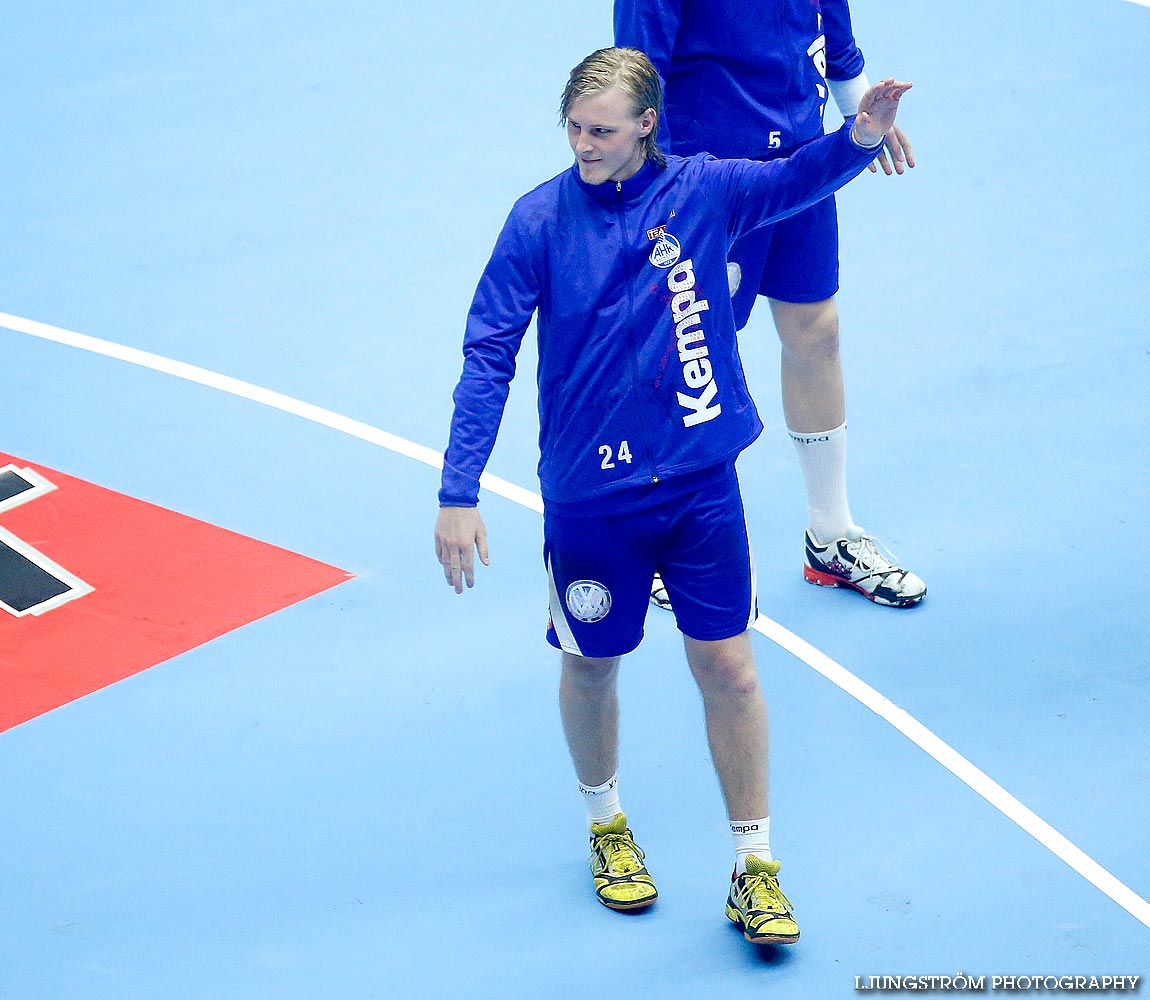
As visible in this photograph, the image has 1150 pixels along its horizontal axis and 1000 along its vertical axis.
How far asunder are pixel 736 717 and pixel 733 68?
224 cm

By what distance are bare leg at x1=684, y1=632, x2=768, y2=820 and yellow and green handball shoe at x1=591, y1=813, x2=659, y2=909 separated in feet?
1.21

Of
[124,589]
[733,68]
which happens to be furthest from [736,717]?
[124,589]

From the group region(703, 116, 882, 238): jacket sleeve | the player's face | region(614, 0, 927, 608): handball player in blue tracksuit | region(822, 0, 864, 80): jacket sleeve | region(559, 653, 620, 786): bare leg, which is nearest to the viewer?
the player's face

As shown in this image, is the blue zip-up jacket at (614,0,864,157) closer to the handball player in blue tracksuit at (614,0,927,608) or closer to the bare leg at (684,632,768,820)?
the handball player in blue tracksuit at (614,0,927,608)

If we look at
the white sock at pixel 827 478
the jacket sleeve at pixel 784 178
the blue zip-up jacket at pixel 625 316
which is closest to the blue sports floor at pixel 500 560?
the white sock at pixel 827 478

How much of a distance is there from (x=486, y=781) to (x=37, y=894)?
4.50 feet

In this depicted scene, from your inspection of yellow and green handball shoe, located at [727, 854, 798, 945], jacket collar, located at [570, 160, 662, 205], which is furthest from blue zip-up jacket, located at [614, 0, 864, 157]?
yellow and green handball shoe, located at [727, 854, 798, 945]

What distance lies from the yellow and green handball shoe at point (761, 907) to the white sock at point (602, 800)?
42 centimetres

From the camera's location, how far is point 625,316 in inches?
159

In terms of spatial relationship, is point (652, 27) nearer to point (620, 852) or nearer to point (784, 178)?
point (784, 178)

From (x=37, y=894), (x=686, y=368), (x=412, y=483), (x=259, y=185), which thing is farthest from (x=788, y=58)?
(x=259, y=185)

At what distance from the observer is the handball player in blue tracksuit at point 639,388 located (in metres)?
4.01

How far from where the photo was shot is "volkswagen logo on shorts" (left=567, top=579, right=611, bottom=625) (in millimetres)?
4250

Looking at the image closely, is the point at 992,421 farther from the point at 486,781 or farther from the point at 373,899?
the point at 373,899
